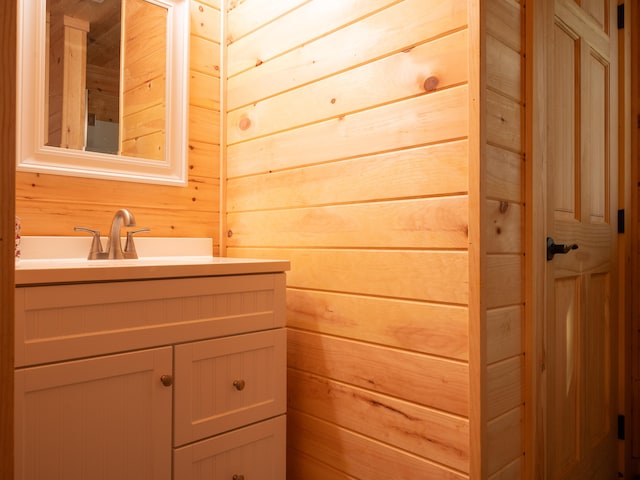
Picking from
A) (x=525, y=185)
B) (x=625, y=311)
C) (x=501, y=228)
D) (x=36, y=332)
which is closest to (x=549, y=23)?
(x=525, y=185)

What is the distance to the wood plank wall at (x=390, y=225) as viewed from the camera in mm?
1182

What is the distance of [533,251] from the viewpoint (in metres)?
1.27

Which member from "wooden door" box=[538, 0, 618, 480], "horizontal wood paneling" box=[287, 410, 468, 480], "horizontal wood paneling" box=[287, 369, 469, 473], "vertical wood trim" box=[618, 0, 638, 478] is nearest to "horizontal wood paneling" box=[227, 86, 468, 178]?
"wooden door" box=[538, 0, 618, 480]

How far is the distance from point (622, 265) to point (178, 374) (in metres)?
1.78

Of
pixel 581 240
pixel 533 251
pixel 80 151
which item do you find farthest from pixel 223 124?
pixel 581 240

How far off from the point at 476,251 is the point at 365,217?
15.3 inches

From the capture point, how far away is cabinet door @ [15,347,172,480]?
102cm

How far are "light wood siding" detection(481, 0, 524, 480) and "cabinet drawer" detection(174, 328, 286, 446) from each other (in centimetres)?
63

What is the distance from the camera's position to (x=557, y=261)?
143 cm

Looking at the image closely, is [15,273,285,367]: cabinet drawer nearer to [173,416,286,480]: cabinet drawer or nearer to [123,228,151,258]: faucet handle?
[173,416,286,480]: cabinet drawer

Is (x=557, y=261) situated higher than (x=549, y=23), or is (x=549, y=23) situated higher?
(x=549, y=23)

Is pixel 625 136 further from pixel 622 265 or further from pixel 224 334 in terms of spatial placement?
pixel 224 334

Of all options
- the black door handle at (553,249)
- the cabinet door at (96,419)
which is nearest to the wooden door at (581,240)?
the black door handle at (553,249)

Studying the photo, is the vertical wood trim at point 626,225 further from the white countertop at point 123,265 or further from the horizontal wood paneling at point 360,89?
the white countertop at point 123,265
